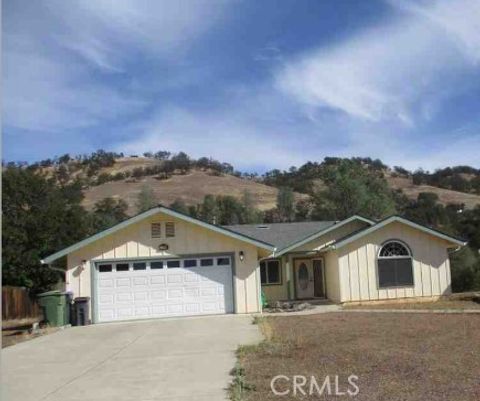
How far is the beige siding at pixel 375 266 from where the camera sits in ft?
73.5

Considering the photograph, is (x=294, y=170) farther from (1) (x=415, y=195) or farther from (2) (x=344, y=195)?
(2) (x=344, y=195)

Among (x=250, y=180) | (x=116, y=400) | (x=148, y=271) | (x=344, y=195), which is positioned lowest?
(x=116, y=400)

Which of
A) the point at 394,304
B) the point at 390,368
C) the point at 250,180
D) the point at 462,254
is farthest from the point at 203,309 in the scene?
the point at 250,180

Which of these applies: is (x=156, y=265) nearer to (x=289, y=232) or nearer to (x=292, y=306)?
(x=292, y=306)

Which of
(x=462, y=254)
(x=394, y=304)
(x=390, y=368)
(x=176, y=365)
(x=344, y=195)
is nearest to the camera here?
(x=390, y=368)

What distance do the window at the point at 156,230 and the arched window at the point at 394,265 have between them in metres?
8.52

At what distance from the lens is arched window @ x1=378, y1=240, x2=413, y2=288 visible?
74.1 feet

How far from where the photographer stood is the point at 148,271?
20016mm

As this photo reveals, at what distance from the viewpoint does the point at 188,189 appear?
8619cm

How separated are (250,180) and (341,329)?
86.2m

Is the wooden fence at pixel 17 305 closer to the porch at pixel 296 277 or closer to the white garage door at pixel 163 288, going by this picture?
the white garage door at pixel 163 288

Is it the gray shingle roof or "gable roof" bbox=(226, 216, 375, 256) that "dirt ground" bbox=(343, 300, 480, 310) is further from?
the gray shingle roof

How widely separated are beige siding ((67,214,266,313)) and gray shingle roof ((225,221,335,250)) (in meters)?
4.11

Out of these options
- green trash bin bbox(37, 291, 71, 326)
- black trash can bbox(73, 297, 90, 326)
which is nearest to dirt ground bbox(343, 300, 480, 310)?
black trash can bbox(73, 297, 90, 326)
